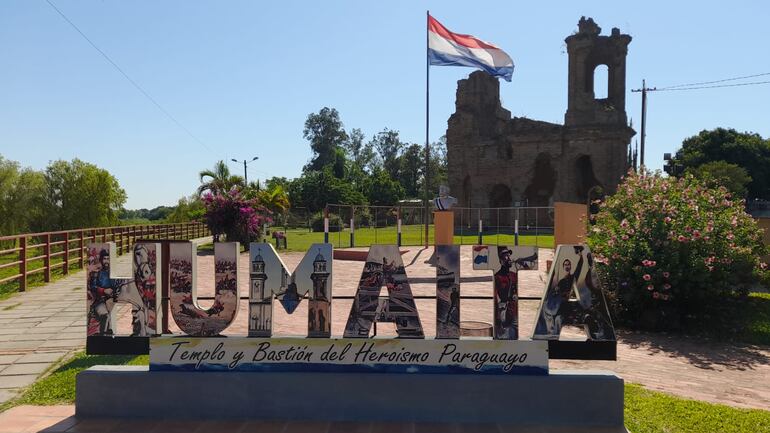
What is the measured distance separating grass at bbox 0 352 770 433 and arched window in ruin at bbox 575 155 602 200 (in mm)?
37447

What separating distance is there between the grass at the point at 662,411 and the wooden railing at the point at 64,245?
247 inches

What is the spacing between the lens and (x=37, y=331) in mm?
7723

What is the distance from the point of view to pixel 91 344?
448 centimetres

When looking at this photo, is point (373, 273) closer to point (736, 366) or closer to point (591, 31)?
point (736, 366)

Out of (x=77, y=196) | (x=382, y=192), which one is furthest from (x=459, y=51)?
(x=382, y=192)

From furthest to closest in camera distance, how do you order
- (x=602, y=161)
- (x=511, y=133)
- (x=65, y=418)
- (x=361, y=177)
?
(x=361, y=177) → (x=511, y=133) → (x=602, y=161) → (x=65, y=418)

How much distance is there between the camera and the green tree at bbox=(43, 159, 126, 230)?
39062 millimetres

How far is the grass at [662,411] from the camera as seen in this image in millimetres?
4418

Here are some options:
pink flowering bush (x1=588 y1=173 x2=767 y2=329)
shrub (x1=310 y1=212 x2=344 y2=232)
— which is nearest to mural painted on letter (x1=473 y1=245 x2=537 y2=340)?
pink flowering bush (x1=588 y1=173 x2=767 y2=329)

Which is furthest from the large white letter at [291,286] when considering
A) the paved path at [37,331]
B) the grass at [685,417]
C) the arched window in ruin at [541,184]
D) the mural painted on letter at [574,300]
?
the arched window in ruin at [541,184]

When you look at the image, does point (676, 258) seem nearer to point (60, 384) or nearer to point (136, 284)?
point (136, 284)

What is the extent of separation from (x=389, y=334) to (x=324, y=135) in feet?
244

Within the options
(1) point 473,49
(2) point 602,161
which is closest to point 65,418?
(1) point 473,49

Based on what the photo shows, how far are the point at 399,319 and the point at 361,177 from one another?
64.0 metres
